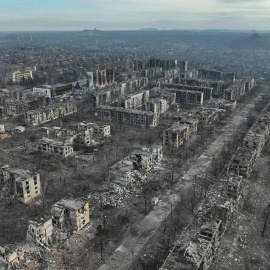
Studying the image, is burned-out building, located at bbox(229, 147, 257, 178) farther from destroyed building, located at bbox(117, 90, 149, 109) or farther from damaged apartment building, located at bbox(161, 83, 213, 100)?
damaged apartment building, located at bbox(161, 83, 213, 100)

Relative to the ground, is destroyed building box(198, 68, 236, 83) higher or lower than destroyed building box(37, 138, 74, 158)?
higher

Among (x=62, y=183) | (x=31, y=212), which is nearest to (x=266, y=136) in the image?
(x=62, y=183)

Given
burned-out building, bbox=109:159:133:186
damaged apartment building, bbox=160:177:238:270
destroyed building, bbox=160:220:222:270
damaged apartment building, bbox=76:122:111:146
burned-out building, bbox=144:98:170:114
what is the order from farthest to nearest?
burned-out building, bbox=144:98:170:114 → damaged apartment building, bbox=76:122:111:146 → burned-out building, bbox=109:159:133:186 → damaged apartment building, bbox=160:177:238:270 → destroyed building, bbox=160:220:222:270

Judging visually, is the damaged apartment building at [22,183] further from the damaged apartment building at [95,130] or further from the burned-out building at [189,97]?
the burned-out building at [189,97]

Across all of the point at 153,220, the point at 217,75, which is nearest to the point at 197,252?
the point at 153,220

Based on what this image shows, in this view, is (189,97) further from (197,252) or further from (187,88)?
(197,252)

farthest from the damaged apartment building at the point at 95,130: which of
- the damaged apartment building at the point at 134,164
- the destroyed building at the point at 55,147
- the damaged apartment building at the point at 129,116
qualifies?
the damaged apartment building at the point at 134,164

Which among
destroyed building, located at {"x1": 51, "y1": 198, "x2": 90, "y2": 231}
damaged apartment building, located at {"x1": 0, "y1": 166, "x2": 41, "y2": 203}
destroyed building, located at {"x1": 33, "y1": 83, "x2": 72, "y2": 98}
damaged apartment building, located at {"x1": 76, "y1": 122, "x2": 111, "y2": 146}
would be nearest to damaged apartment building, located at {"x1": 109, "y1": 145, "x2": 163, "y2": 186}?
destroyed building, located at {"x1": 51, "y1": 198, "x2": 90, "y2": 231}
